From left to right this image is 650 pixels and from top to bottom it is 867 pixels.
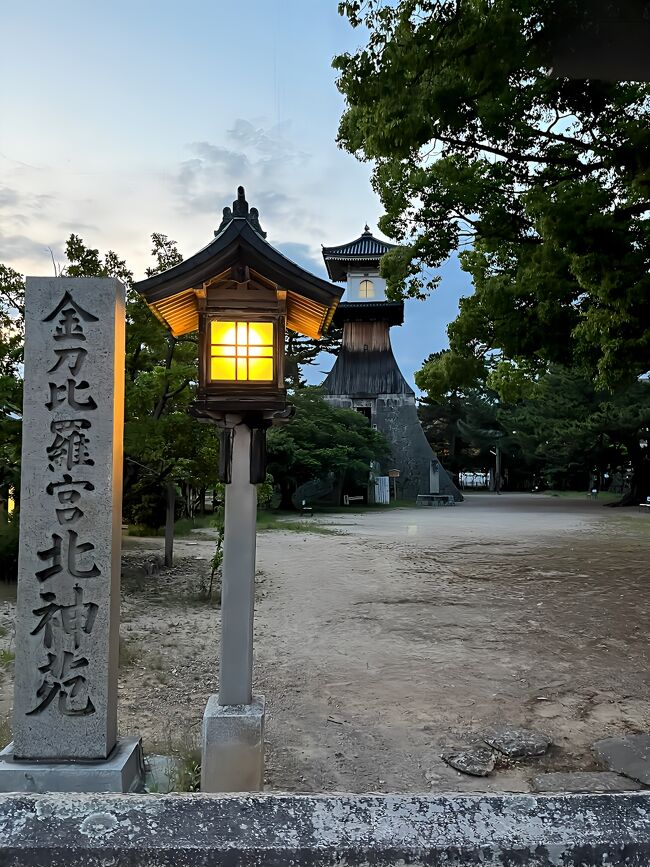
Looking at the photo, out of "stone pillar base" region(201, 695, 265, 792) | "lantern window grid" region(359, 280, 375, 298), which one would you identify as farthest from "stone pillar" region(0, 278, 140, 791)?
"lantern window grid" region(359, 280, 375, 298)

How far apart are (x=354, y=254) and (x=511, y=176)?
2170 cm

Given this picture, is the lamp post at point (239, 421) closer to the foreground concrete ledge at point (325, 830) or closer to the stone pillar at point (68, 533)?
the stone pillar at point (68, 533)

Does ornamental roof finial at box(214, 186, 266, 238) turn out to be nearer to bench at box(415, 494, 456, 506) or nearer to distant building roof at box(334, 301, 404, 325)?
distant building roof at box(334, 301, 404, 325)

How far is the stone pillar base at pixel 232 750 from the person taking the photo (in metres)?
3.55

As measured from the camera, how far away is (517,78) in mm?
9164

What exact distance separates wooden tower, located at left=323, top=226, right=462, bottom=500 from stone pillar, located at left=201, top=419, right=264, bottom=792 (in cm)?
2924

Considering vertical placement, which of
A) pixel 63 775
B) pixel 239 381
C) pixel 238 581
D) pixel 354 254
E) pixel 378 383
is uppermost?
pixel 354 254

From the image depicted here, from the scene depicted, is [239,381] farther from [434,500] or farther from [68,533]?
[434,500]

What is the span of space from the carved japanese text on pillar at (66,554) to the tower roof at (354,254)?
3005cm

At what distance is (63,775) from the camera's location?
3029mm

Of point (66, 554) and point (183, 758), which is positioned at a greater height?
point (66, 554)

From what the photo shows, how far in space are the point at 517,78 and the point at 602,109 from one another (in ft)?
4.98

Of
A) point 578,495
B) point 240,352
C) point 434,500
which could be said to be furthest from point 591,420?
point 240,352

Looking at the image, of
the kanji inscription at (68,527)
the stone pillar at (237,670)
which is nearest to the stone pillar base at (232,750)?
the stone pillar at (237,670)
